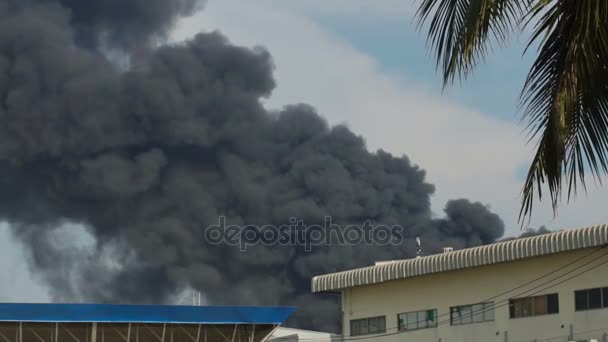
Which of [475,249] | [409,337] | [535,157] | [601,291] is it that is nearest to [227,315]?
[409,337]

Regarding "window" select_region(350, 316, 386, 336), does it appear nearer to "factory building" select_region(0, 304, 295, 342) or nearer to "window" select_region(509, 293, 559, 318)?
"factory building" select_region(0, 304, 295, 342)

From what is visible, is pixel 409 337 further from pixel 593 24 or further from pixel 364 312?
pixel 593 24

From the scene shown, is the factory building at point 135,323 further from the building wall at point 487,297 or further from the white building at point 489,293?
the building wall at point 487,297

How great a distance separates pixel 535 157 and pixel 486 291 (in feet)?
128

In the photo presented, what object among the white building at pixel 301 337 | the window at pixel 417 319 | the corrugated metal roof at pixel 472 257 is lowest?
the window at pixel 417 319

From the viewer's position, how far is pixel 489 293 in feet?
151

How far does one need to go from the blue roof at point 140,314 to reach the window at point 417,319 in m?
8.68

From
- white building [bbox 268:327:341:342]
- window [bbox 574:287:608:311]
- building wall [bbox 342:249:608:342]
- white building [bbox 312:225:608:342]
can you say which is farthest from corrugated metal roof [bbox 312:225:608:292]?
white building [bbox 268:327:341:342]

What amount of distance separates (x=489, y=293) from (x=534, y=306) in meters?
2.79

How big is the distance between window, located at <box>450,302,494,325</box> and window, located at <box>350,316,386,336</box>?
467 cm

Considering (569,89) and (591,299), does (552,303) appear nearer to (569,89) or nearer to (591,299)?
(591,299)

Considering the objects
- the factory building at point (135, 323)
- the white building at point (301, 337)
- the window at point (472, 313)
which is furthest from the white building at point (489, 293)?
the factory building at point (135, 323)

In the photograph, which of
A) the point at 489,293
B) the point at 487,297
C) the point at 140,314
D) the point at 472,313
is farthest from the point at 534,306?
the point at 140,314

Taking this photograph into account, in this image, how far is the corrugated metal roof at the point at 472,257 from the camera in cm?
4116
